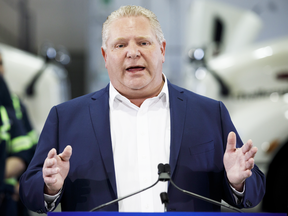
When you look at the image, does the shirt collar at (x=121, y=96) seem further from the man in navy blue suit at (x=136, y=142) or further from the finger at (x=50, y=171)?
the finger at (x=50, y=171)

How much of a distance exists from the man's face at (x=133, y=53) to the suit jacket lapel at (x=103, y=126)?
11 cm

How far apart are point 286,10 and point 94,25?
2.89 metres

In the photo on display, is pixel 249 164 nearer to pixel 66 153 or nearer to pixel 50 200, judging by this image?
pixel 66 153

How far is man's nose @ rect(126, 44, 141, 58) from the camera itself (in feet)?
4.34

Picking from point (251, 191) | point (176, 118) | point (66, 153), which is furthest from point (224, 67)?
point (66, 153)

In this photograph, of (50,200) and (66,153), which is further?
(50,200)

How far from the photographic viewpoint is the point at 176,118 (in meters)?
1.35

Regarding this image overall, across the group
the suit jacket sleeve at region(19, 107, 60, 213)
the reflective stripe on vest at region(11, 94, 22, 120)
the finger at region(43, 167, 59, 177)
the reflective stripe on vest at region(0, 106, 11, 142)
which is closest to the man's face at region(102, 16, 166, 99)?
the suit jacket sleeve at region(19, 107, 60, 213)

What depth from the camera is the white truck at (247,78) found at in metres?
2.55

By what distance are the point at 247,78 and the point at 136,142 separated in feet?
6.03

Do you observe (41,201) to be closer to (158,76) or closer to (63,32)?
(158,76)

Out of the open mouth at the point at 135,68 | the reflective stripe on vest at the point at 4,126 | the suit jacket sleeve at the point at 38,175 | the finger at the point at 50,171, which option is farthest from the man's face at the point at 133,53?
the reflective stripe on vest at the point at 4,126

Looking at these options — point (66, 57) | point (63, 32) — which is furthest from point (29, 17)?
point (66, 57)

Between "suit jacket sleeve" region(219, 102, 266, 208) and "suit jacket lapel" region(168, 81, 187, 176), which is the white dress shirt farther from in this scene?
"suit jacket sleeve" region(219, 102, 266, 208)
